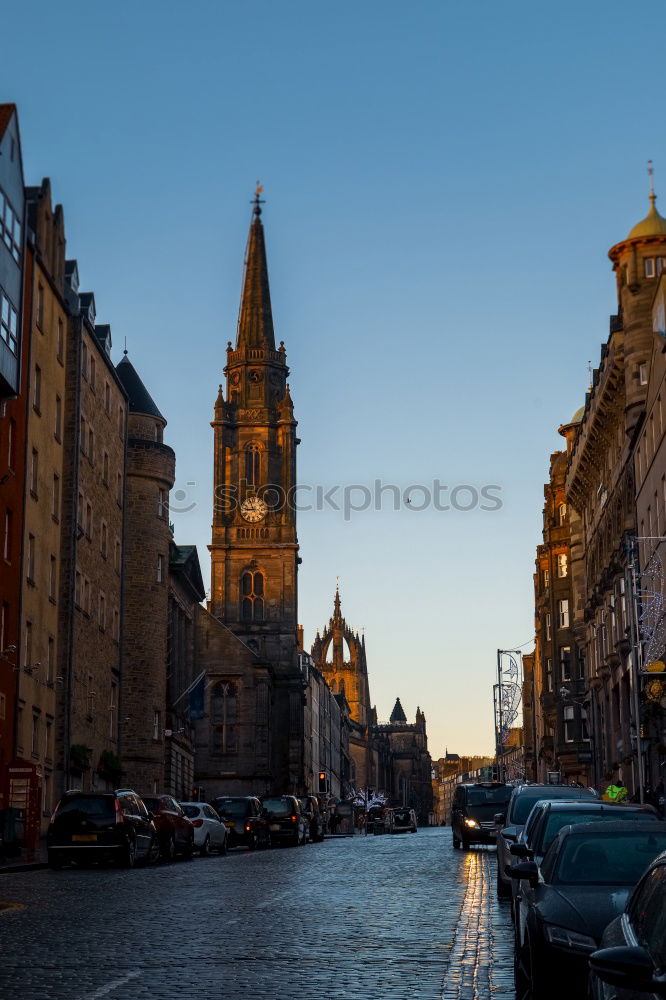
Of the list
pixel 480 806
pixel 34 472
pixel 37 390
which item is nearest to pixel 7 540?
pixel 34 472

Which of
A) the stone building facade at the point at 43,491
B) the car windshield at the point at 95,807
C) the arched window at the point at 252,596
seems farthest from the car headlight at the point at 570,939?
the arched window at the point at 252,596

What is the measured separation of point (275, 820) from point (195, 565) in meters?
35.9

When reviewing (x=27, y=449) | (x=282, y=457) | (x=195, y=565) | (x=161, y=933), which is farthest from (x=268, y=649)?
(x=161, y=933)

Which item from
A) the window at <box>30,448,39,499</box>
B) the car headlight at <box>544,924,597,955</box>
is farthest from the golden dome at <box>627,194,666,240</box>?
the car headlight at <box>544,924,597,955</box>

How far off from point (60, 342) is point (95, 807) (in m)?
24.4

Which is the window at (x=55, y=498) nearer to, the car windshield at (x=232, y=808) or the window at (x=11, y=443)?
the window at (x=11, y=443)

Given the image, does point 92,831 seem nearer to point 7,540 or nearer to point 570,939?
point 7,540

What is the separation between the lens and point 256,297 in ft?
397

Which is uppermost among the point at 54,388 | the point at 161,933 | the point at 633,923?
the point at 54,388

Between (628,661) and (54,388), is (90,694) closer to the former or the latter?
(54,388)

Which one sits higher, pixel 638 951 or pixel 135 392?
pixel 135 392

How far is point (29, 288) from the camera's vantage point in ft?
145

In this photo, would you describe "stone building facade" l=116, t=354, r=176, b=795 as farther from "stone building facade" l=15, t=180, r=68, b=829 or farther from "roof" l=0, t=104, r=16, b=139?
"roof" l=0, t=104, r=16, b=139

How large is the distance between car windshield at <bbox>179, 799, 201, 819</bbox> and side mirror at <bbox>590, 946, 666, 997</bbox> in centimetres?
3337
